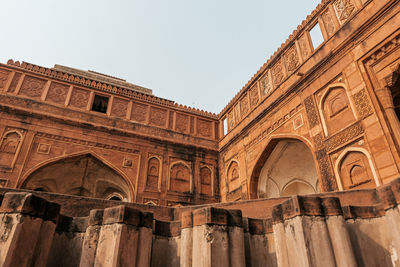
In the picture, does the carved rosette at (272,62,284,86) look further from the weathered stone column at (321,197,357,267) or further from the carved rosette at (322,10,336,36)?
the weathered stone column at (321,197,357,267)

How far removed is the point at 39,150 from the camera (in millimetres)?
8492

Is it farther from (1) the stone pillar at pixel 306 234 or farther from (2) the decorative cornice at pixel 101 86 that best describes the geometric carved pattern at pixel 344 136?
(2) the decorative cornice at pixel 101 86

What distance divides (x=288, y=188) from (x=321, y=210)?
9.31m

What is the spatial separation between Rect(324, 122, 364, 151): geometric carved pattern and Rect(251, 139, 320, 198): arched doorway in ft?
5.22

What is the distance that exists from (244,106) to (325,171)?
454 centimetres

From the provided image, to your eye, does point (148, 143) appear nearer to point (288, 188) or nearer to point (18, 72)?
point (18, 72)

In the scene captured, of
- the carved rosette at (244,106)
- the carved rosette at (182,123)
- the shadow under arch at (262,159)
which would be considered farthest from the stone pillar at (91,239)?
the carved rosette at (182,123)

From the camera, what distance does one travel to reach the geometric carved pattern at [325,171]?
5957mm

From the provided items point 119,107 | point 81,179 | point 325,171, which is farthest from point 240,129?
point 81,179

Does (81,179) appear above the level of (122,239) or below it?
above

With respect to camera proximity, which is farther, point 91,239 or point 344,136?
point 344,136

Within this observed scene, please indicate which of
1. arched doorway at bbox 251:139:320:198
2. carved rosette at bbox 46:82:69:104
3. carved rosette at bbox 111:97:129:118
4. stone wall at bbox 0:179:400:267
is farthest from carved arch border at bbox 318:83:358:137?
carved rosette at bbox 46:82:69:104

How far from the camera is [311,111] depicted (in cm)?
695

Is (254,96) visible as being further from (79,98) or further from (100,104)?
(79,98)
